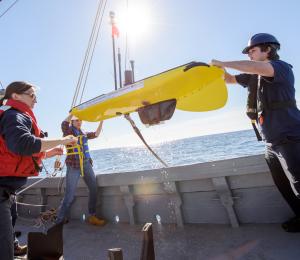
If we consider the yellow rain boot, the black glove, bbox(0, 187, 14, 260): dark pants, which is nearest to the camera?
bbox(0, 187, 14, 260): dark pants

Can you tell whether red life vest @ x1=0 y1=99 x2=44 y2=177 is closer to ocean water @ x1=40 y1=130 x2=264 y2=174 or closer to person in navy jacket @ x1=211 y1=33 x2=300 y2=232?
person in navy jacket @ x1=211 y1=33 x2=300 y2=232

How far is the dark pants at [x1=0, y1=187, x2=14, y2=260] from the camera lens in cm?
202

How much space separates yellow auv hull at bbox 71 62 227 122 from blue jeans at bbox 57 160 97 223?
1157 mm

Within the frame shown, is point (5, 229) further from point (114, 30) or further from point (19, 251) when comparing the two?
point (114, 30)

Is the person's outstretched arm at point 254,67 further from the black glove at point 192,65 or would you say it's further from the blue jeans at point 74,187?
the blue jeans at point 74,187

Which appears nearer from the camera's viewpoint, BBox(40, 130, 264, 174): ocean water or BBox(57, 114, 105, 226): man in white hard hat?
BBox(57, 114, 105, 226): man in white hard hat

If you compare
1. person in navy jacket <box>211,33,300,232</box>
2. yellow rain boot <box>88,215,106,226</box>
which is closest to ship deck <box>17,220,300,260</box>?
yellow rain boot <box>88,215,106,226</box>

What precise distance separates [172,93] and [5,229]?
2.53m

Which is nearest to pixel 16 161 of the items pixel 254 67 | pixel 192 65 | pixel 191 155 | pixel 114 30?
pixel 192 65

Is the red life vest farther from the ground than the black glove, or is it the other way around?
the black glove

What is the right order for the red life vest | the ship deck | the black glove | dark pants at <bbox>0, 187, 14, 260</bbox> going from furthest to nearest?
the black glove, the ship deck, the red life vest, dark pants at <bbox>0, 187, 14, 260</bbox>

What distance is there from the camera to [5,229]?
2.06m

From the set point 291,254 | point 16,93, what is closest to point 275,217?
point 291,254

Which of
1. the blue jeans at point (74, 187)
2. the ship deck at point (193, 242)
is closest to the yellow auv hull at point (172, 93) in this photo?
the blue jeans at point (74, 187)
